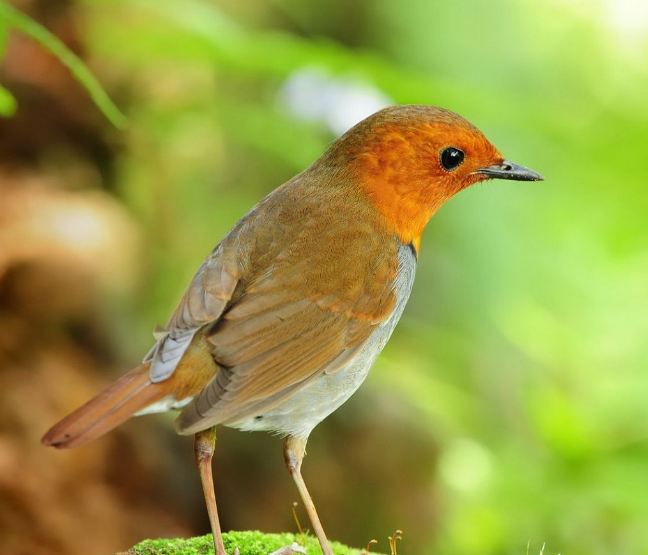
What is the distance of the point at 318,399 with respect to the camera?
291 cm

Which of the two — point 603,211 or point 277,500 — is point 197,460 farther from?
point 603,211

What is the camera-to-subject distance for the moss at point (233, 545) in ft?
9.73

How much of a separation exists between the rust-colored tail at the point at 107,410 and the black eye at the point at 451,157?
1215 mm

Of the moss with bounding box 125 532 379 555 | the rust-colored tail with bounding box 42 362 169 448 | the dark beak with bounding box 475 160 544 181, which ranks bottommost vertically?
the moss with bounding box 125 532 379 555

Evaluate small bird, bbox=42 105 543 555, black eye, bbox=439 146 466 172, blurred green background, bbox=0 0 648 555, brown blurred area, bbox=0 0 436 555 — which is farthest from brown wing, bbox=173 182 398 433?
brown blurred area, bbox=0 0 436 555

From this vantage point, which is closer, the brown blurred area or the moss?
the moss

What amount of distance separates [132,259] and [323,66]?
1.74 metres

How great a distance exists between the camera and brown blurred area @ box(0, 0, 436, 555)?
16.2 ft

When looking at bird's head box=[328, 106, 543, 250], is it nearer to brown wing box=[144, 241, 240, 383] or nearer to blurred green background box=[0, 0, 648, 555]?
brown wing box=[144, 241, 240, 383]

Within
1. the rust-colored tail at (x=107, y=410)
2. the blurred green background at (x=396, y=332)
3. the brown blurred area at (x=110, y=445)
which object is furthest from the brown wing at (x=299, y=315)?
the brown blurred area at (x=110, y=445)

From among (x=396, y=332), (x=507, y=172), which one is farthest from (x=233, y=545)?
(x=396, y=332)

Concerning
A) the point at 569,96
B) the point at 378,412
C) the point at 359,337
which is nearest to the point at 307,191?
the point at 359,337

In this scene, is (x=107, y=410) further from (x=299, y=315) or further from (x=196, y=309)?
(x=299, y=315)

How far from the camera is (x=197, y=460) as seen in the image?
2.81m
